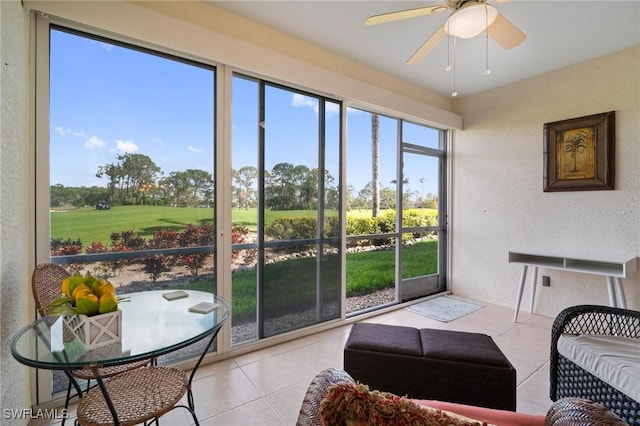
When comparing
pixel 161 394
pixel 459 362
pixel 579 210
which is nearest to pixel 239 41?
pixel 161 394

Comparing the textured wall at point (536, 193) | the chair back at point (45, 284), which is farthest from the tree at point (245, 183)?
the textured wall at point (536, 193)

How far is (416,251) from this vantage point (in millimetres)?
4152

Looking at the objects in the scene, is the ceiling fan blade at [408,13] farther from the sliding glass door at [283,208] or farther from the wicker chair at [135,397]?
the wicker chair at [135,397]

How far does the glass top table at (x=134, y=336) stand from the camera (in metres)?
1.08

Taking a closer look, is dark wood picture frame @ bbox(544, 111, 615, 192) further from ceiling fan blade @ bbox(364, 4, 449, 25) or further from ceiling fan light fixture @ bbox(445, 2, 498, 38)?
ceiling fan blade @ bbox(364, 4, 449, 25)

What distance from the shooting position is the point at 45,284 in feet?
5.16

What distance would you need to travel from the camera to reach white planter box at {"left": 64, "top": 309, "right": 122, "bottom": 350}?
1.14 m

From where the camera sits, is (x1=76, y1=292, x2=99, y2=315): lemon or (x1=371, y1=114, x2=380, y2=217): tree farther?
(x1=371, y1=114, x2=380, y2=217): tree

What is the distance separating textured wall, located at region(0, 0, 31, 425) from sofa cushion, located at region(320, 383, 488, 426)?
5.34 ft

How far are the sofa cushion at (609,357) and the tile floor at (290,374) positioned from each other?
0.51m

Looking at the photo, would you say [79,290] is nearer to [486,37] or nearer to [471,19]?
[471,19]

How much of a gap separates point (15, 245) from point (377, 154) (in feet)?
11.4

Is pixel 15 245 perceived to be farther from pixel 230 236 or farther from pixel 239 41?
pixel 239 41

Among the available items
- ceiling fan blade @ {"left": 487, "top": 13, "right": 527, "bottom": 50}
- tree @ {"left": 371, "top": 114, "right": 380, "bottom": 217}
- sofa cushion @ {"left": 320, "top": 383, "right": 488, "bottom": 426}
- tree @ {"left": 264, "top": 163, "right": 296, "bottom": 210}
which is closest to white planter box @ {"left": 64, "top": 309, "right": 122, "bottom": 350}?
sofa cushion @ {"left": 320, "top": 383, "right": 488, "bottom": 426}
